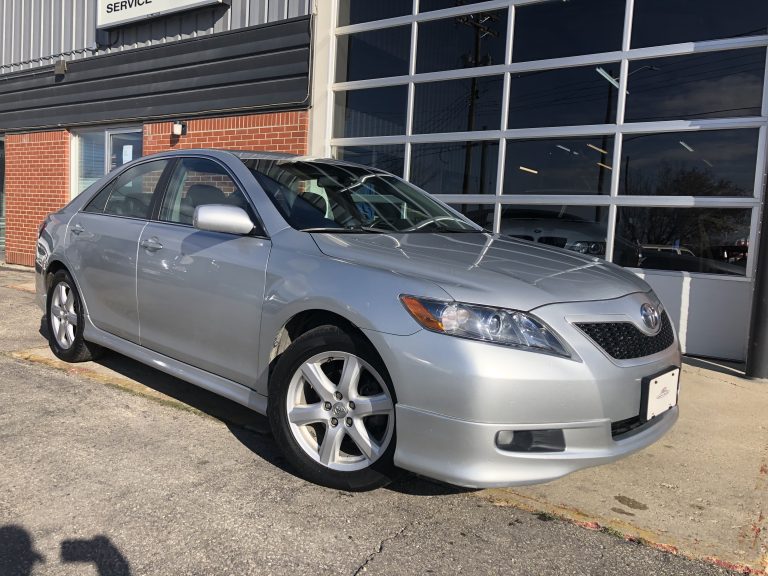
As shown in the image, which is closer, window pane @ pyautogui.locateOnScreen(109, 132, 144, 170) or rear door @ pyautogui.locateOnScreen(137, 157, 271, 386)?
rear door @ pyautogui.locateOnScreen(137, 157, 271, 386)

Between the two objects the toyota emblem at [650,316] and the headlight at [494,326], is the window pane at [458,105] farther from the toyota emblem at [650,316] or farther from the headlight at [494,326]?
the headlight at [494,326]

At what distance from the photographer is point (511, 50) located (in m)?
6.60

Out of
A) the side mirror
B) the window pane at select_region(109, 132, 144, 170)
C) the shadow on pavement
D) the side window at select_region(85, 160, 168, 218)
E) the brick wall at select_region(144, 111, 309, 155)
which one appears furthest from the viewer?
the window pane at select_region(109, 132, 144, 170)

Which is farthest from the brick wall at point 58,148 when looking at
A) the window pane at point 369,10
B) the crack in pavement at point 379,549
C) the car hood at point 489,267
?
the crack in pavement at point 379,549

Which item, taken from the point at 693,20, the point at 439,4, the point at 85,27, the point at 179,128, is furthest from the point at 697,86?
the point at 85,27

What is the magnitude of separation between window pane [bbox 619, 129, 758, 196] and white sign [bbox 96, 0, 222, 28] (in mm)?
5917

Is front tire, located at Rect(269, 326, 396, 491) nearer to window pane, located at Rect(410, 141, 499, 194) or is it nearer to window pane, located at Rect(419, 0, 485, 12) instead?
window pane, located at Rect(410, 141, 499, 194)

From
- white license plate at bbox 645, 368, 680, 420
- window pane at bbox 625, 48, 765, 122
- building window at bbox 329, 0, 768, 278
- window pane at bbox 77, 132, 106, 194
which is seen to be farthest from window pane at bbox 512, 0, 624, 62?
window pane at bbox 77, 132, 106, 194

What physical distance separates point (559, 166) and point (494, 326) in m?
4.34

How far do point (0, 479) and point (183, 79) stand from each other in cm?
731

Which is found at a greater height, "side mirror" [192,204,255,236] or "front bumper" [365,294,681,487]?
"side mirror" [192,204,255,236]

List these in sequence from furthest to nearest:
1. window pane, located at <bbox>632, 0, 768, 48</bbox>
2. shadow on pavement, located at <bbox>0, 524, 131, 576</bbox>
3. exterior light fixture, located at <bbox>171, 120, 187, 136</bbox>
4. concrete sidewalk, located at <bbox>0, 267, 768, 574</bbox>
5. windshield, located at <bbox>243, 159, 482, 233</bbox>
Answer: exterior light fixture, located at <bbox>171, 120, 187, 136</bbox> < window pane, located at <bbox>632, 0, 768, 48</bbox> < windshield, located at <bbox>243, 159, 482, 233</bbox> < concrete sidewalk, located at <bbox>0, 267, 768, 574</bbox> < shadow on pavement, located at <bbox>0, 524, 131, 576</bbox>

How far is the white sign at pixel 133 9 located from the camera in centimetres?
873

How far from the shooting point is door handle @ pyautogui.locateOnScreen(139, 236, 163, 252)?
3730 millimetres
